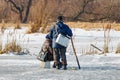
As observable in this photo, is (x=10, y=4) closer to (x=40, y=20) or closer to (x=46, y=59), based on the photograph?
(x=40, y=20)

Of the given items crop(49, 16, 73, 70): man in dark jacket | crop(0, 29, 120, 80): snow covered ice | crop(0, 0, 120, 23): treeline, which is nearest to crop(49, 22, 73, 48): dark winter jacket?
crop(49, 16, 73, 70): man in dark jacket

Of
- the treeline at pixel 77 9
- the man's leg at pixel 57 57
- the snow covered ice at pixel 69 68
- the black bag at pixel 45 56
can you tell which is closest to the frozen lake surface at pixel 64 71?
the snow covered ice at pixel 69 68

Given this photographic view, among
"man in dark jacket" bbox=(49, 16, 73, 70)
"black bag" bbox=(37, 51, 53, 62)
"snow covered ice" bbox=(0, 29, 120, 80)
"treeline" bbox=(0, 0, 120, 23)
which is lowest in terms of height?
"treeline" bbox=(0, 0, 120, 23)

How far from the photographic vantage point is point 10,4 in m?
56.5

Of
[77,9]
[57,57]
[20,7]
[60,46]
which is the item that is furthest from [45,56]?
[77,9]

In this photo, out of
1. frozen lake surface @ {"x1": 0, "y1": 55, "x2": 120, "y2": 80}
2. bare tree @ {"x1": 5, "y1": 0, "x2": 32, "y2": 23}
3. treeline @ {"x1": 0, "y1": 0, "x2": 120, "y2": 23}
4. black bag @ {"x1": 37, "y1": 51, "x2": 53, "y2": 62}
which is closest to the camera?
frozen lake surface @ {"x1": 0, "y1": 55, "x2": 120, "y2": 80}

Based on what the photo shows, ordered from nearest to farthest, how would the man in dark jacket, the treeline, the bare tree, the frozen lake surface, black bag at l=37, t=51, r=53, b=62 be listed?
the frozen lake surface < the man in dark jacket < black bag at l=37, t=51, r=53, b=62 < the treeline < the bare tree

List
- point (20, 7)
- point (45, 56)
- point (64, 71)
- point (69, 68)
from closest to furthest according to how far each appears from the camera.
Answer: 1. point (64, 71)
2. point (69, 68)
3. point (45, 56)
4. point (20, 7)

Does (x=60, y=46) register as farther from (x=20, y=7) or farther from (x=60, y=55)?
(x=20, y=7)

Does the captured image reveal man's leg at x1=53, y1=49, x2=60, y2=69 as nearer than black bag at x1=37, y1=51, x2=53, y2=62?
Yes

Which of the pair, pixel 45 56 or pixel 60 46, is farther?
pixel 45 56

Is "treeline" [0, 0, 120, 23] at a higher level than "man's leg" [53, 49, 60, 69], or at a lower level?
lower

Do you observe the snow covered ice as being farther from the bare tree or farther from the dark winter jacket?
the bare tree

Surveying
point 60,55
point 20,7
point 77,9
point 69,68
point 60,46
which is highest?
point 60,46
